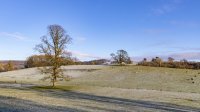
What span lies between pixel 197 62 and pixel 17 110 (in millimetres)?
86287

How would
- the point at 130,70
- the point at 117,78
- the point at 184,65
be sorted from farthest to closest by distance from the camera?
the point at 184,65 < the point at 130,70 < the point at 117,78

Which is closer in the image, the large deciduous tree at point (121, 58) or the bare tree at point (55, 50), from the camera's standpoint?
the bare tree at point (55, 50)

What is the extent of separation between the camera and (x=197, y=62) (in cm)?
9988

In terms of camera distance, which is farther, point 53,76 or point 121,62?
point 121,62

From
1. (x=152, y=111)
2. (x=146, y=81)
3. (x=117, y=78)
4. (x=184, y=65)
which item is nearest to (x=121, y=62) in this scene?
(x=184, y=65)

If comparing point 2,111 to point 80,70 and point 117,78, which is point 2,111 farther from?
point 80,70

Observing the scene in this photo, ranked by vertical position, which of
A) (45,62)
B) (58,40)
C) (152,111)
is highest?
(58,40)

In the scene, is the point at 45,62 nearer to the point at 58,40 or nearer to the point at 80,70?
the point at 58,40

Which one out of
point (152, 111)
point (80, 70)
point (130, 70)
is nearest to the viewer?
point (152, 111)

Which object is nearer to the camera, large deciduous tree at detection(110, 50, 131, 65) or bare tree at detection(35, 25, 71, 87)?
bare tree at detection(35, 25, 71, 87)

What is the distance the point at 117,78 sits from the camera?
2906 inches

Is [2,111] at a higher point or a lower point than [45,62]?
lower

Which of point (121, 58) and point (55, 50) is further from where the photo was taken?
point (121, 58)

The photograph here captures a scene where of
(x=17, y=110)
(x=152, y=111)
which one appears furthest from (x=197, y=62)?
(x=17, y=110)
